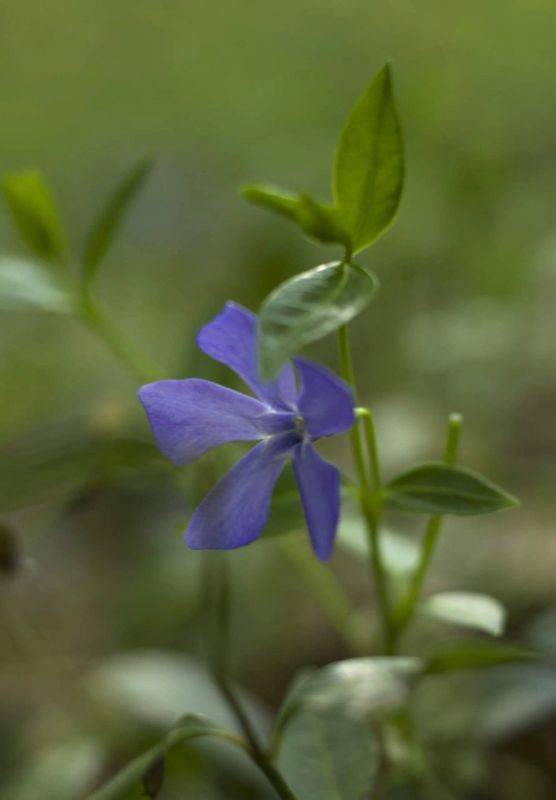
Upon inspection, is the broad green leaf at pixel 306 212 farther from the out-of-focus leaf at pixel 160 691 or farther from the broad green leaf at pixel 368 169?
the out-of-focus leaf at pixel 160 691

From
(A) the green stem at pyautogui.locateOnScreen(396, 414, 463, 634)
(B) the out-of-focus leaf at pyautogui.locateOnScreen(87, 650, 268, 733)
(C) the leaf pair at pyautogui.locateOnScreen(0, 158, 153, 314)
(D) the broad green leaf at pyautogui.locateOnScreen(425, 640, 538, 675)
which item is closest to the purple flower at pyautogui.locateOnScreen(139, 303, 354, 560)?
(A) the green stem at pyautogui.locateOnScreen(396, 414, 463, 634)

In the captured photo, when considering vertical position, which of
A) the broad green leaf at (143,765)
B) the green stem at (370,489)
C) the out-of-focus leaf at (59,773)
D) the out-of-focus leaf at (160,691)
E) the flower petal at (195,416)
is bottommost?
the out-of-focus leaf at (59,773)

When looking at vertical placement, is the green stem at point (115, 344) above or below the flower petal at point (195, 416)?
below

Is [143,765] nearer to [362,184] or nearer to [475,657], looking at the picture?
[475,657]

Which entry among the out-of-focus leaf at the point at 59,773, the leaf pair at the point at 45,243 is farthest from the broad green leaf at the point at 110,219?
the out-of-focus leaf at the point at 59,773

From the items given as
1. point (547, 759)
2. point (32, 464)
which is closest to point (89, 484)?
point (32, 464)

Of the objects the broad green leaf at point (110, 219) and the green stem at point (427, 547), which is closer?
the green stem at point (427, 547)

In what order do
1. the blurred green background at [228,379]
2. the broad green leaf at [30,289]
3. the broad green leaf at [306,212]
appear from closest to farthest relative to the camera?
the broad green leaf at [306,212] < the broad green leaf at [30,289] < the blurred green background at [228,379]

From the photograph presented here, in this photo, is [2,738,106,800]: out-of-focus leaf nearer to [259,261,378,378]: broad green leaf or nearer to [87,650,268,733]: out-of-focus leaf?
[87,650,268,733]: out-of-focus leaf

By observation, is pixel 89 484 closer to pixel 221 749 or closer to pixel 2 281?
pixel 2 281
